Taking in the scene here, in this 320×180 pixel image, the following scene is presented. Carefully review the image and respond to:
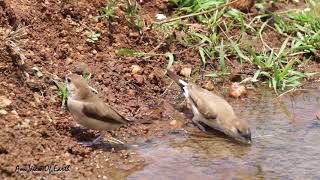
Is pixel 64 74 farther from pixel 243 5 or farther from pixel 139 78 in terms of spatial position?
pixel 243 5

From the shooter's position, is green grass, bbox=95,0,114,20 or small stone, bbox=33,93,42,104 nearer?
small stone, bbox=33,93,42,104

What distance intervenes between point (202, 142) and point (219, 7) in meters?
2.70

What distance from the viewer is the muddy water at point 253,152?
6844mm

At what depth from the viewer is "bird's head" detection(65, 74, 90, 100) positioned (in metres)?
7.08

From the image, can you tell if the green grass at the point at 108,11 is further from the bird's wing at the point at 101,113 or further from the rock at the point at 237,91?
the bird's wing at the point at 101,113

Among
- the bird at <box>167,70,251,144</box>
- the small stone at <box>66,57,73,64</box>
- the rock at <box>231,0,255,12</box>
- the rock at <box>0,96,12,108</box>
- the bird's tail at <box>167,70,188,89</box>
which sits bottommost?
the bird at <box>167,70,251,144</box>

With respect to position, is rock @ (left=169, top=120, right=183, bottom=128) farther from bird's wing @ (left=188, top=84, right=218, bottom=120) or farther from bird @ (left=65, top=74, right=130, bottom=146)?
bird @ (left=65, top=74, right=130, bottom=146)

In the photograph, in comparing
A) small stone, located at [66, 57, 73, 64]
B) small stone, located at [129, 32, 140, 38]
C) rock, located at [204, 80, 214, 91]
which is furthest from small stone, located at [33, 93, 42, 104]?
rock, located at [204, 80, 214, 91]

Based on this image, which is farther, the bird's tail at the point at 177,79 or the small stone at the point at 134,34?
the small stone at the point at 134,34

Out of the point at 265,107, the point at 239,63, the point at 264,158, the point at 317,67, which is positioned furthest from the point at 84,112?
the point at 317,67

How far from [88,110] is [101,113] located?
0.13 metres

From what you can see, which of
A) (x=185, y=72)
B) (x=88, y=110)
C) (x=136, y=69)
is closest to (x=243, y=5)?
(x=185, y=72)

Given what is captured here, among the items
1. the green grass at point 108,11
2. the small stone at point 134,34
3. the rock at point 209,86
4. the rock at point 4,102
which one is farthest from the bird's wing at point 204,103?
the rock at point 4,102

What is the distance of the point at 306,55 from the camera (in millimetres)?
10000
